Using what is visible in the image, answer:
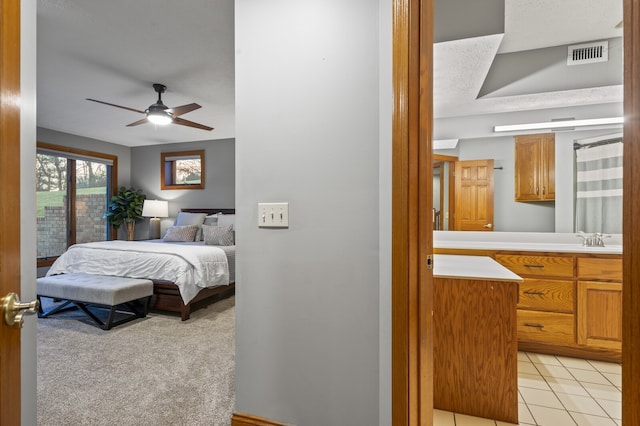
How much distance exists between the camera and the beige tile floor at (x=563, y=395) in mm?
1822

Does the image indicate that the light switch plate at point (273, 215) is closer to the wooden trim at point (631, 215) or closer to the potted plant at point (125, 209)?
the wooden trim at point (631, 215)

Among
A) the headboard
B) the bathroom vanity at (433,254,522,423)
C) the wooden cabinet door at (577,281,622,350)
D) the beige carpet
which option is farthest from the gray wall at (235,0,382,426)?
the headboard

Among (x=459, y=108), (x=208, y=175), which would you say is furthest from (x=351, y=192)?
(x=208, y=175)

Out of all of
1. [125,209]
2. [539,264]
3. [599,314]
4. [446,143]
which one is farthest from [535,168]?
[125,209]

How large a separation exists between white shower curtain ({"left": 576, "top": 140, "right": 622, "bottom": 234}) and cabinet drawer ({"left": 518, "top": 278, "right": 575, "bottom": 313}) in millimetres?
736

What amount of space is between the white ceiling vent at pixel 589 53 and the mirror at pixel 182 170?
5.57 meters

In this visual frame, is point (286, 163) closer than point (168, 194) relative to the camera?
Yes

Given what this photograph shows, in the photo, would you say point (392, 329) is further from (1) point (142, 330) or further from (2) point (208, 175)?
(2) point (208, 175)

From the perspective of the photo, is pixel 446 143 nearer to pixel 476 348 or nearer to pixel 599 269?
pixel 599 269

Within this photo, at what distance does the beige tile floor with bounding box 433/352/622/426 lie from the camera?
5.98ft

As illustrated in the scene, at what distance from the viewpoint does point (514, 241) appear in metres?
3.10

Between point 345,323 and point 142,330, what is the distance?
103 inches

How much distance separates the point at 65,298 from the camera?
320 cm

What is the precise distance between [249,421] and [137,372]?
1253mm
